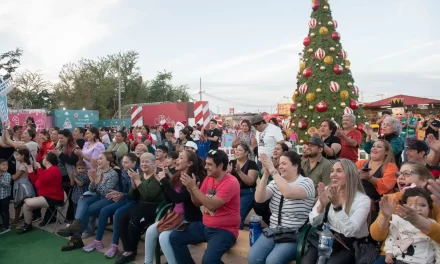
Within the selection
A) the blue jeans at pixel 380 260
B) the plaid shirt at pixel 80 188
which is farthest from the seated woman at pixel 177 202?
the plaid shirt at pixel 80 188

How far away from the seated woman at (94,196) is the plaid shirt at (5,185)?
129 cm

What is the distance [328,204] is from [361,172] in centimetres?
63

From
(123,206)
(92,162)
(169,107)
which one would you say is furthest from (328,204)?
(169,107)

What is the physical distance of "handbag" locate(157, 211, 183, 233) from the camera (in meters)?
4.39

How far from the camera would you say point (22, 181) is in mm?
6754

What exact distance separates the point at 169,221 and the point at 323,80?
26.8 ft

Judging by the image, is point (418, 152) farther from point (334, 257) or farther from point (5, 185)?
point (5, 185)

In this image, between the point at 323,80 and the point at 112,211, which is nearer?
the point at 112,211

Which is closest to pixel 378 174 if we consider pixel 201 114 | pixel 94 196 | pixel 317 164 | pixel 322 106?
pixel 317 164

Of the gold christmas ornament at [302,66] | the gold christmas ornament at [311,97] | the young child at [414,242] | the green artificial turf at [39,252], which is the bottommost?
the green artificial turf at [39,252]

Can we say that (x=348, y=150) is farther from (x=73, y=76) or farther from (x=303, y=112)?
(x=73, y=76)

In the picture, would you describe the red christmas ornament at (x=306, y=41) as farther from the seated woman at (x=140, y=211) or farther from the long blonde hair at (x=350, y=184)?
the long blonde hair at (x=350, y=184)

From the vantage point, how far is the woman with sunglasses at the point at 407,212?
259 centimetres

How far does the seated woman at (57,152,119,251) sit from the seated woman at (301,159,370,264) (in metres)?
3.41
